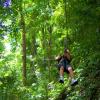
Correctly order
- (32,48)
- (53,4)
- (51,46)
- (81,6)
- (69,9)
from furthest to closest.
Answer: (32,48) < (51,46) < (53,4) < (69,9) < (81,6)

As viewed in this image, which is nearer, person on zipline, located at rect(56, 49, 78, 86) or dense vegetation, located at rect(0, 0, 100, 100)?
person on zipline, located at rect(56, 49, 78, 86)

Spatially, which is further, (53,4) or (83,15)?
(53,4)

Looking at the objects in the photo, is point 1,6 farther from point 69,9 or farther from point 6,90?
point 6,90

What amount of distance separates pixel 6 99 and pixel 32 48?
1081 centimetres

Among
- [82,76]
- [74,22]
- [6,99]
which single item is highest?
[74,22]

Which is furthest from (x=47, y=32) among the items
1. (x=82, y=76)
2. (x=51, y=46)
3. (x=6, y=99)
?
(x=82, y=76)

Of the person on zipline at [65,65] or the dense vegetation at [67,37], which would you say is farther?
the dense vegetation at [67,37]

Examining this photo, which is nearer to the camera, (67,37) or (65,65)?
(65,65)

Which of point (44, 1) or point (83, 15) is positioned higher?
point (44, 1)

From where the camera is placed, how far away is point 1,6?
12516 millimetres

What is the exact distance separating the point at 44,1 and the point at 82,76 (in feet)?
16.5

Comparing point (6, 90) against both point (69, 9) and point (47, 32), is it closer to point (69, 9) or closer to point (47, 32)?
point (69, 9)

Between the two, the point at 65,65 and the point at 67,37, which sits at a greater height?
the point at 67,37

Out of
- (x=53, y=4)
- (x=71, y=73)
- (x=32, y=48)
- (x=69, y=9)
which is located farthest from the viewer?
(x=32, y=48)
